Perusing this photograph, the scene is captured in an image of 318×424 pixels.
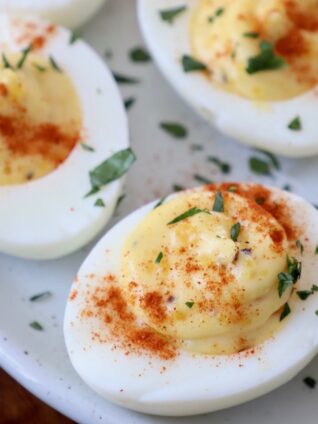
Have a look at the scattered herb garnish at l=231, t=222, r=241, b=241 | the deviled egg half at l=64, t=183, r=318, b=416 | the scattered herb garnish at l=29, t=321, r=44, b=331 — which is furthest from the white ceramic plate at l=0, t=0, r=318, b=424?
the scattered herb garnish at l=231, t=222, r=241, b=241

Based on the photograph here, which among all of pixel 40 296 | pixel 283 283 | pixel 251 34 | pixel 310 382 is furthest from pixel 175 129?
pixel 310 382

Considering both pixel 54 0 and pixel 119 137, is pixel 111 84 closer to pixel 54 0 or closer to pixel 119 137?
pixel 119 137

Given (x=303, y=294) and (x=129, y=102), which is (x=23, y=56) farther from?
(x=303, y=294)

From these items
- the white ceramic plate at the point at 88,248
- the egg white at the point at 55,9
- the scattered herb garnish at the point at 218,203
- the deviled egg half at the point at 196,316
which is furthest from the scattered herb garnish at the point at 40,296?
the egg white at the point at 55,9

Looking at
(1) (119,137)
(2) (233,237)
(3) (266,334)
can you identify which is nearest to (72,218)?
(1) (119,137)

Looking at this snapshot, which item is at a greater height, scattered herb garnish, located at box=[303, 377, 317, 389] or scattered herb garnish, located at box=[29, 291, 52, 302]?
scattered herb garnish, located at box=[29, 291, 52, 302]

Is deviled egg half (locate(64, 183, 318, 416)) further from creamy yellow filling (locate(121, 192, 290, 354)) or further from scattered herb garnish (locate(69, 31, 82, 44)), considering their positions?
scattered herb garnish (locate(69, 31, 82, 44))
